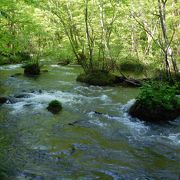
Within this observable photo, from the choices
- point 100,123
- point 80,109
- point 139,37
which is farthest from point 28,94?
point 139,37

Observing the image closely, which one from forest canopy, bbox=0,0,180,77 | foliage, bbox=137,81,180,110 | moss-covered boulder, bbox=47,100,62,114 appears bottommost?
moss-covered boulder, bbox=47,100,62,114

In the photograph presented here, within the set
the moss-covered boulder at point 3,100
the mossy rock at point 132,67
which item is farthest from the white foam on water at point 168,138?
the mossy rock at point 132,67

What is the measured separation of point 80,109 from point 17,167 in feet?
21.3

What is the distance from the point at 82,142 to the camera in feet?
30.2

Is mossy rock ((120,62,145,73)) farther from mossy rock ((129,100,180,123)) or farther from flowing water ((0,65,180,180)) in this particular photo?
mossy rock ((129,100,180,123))

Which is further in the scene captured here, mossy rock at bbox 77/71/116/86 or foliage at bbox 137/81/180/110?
mossy rock at bbox 77/71/116/86

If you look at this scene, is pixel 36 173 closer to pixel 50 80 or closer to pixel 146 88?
pixel 146 88

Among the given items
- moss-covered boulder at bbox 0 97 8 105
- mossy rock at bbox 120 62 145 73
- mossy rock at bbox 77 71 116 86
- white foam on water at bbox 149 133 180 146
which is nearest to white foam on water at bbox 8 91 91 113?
moss-covered boulder at bbox 0 97 8 105

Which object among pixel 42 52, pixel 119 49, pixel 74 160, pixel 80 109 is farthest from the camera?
pixel 42 52

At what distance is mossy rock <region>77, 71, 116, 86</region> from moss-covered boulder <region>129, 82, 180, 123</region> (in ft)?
25.5

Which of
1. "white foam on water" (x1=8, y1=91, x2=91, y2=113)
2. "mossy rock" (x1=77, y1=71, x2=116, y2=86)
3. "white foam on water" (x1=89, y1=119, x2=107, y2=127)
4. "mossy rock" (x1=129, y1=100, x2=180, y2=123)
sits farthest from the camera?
"mossy rock" (x1=77, y1=71, x2=116, y2=86)

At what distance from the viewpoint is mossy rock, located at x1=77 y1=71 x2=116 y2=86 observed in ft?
65.9

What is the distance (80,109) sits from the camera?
529 inches

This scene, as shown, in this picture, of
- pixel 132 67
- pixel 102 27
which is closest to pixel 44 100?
pixel 102 27
